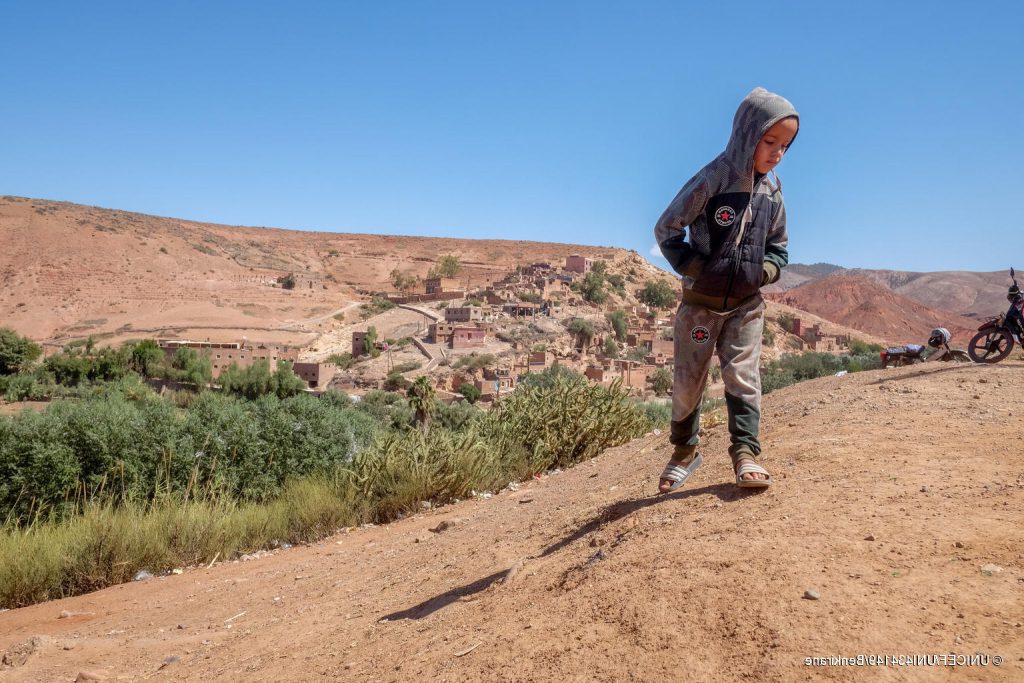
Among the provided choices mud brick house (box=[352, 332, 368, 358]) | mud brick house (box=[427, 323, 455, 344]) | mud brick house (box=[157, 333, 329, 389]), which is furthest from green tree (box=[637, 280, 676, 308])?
mud brick house (box=[157, 333, 329, 389])

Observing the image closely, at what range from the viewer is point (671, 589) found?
7.97 ft

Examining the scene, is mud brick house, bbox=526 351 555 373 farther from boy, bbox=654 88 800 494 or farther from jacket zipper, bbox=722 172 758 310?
jacket zipper, bbox=722 172 758 310

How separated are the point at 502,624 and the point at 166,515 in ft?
14.0

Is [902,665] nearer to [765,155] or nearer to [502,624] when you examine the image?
[502,624]

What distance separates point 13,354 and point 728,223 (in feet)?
126

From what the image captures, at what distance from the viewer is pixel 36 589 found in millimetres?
5199

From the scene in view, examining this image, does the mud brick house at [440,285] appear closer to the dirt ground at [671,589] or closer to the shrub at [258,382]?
the shrub at [258,382]

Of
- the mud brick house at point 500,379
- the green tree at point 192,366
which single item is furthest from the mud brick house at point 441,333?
the green tree at point 192,366

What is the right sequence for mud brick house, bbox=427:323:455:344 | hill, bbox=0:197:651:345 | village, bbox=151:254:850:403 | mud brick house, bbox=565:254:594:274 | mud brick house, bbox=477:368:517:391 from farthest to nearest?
1. mud brick house, bbox=565:254:594:274
2. hill, bbox=0:197:651:345
3. mud brick house, bbox=427:323:455:344
4. village, bbox=151:254:850:403
5. mud brick house, bbox=477:368:517:391

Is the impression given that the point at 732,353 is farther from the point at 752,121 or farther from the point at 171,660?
the point at 171,660

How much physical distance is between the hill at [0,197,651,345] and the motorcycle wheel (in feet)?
147

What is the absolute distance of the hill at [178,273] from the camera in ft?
168

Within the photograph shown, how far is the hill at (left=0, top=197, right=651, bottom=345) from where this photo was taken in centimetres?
5131

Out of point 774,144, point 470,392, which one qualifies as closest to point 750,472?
point 774,144
